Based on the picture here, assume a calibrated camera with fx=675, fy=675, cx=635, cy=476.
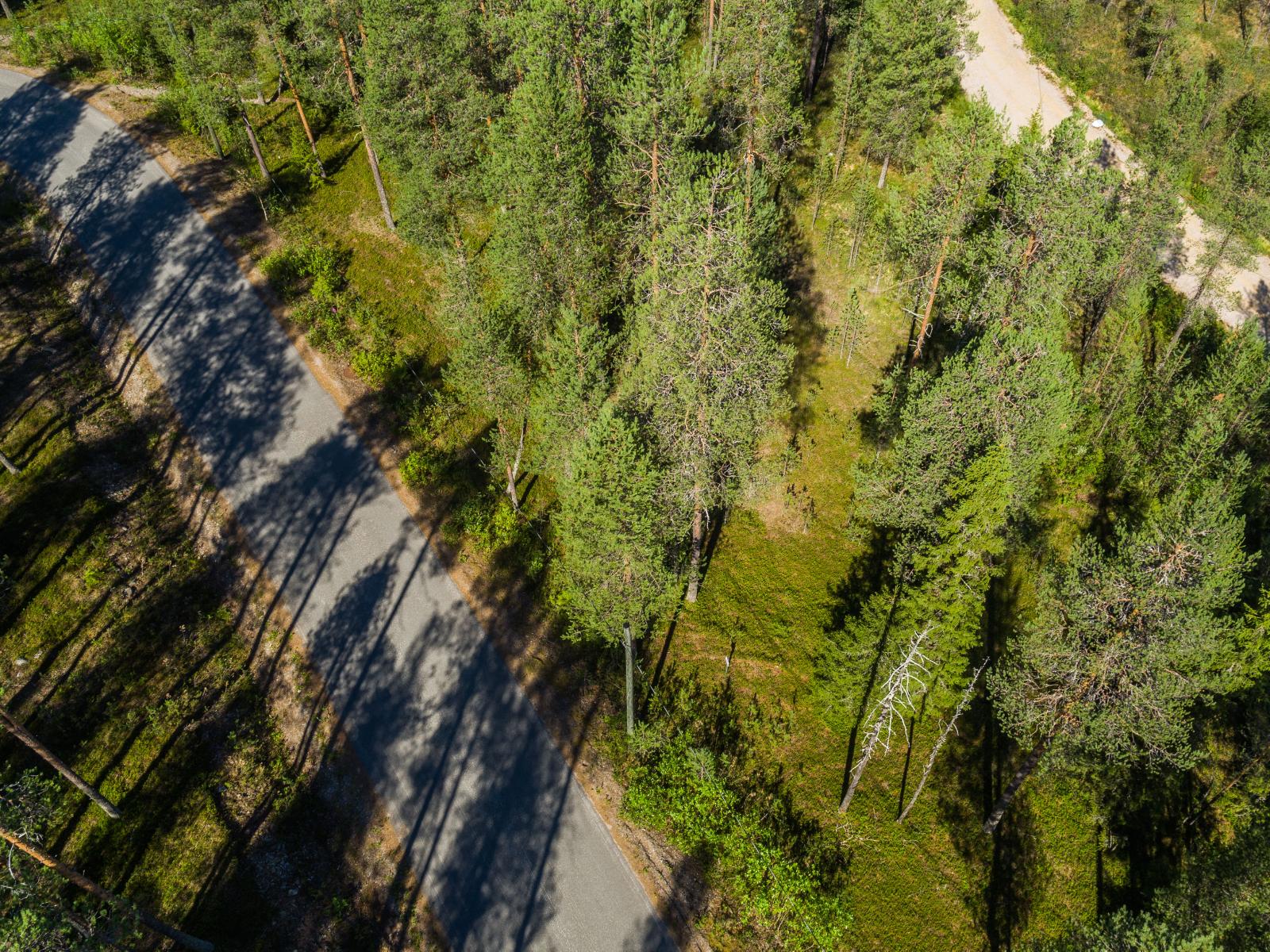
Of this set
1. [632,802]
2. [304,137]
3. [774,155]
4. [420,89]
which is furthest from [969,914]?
[304,137]

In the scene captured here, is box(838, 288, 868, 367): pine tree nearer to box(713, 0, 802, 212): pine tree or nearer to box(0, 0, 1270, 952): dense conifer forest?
box(0, 0, 1270, 952): dense conifer forest

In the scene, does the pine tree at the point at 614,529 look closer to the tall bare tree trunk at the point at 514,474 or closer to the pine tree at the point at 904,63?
the tall bare tree trunk at the point at 514,474

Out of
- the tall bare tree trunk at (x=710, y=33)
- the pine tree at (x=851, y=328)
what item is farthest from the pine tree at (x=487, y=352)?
the tall bare tree trunk at (x=710, y=33)

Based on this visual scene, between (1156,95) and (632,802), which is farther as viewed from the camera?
(1156,95)

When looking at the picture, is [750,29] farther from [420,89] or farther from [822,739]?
[822,739]

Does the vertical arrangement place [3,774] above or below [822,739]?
above

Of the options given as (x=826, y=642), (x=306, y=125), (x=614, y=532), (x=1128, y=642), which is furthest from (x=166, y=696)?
(x=306, y=125)
